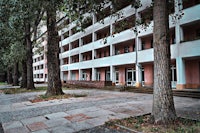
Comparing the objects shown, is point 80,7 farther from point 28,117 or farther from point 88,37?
point 88,37

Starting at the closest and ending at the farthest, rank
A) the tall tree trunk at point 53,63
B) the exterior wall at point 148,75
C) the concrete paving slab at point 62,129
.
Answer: the concrete paving slab at point 62,129 < the tall tree trunk at point 53,63 < the exterior wall at point 148,75

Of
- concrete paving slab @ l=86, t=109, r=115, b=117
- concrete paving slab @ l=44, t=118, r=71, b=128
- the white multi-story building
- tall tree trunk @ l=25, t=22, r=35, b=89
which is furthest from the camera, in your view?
tall tree trunk @ l=25, t=22, r=35, b=89

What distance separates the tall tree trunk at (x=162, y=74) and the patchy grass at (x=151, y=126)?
0.27 m

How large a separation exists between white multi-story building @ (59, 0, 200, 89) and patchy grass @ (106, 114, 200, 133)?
13.0 feet

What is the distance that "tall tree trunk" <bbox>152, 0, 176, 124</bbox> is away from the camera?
231 inches

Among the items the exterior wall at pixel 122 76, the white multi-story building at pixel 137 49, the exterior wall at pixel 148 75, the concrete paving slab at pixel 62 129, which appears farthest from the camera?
the exterior wall at pixel 122 76

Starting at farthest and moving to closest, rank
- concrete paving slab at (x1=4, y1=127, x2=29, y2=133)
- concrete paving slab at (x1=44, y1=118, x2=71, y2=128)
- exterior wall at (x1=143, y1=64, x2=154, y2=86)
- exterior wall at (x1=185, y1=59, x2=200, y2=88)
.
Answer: exterior wall at (x1=143, y1=64, x2=154, y2=86), exterior wall at (x1=185, y1=59, x2=200, y2=88), concrete paving slab at (x1=44, y1=118, x2=71, y2=128), concrete paving slab at (x1=4, y1=127, x2=29, y2=133)

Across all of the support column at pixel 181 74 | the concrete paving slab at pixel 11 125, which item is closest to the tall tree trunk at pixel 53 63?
the concrete paving slab at pixel 11 125

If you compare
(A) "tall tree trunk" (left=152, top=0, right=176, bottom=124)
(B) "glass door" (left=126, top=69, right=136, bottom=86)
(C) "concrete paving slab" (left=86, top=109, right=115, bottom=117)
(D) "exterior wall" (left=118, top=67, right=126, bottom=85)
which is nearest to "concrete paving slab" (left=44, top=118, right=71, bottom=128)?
(C) "concrete paving slab" (left=86, top=109, right=115, bottom=117)

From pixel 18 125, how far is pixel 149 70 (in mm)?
18773

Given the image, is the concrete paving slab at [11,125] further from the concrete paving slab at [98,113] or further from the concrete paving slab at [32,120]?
the concrete paving slab at [98,113]

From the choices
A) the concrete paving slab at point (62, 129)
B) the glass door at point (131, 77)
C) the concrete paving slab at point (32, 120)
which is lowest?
the concrete paving slab at point (32, 120)

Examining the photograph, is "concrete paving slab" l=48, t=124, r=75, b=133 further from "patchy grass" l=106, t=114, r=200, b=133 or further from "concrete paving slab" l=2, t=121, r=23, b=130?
"concrete paving slab" l=2, t=121, r=23, b=130

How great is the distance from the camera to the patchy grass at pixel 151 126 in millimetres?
5176
